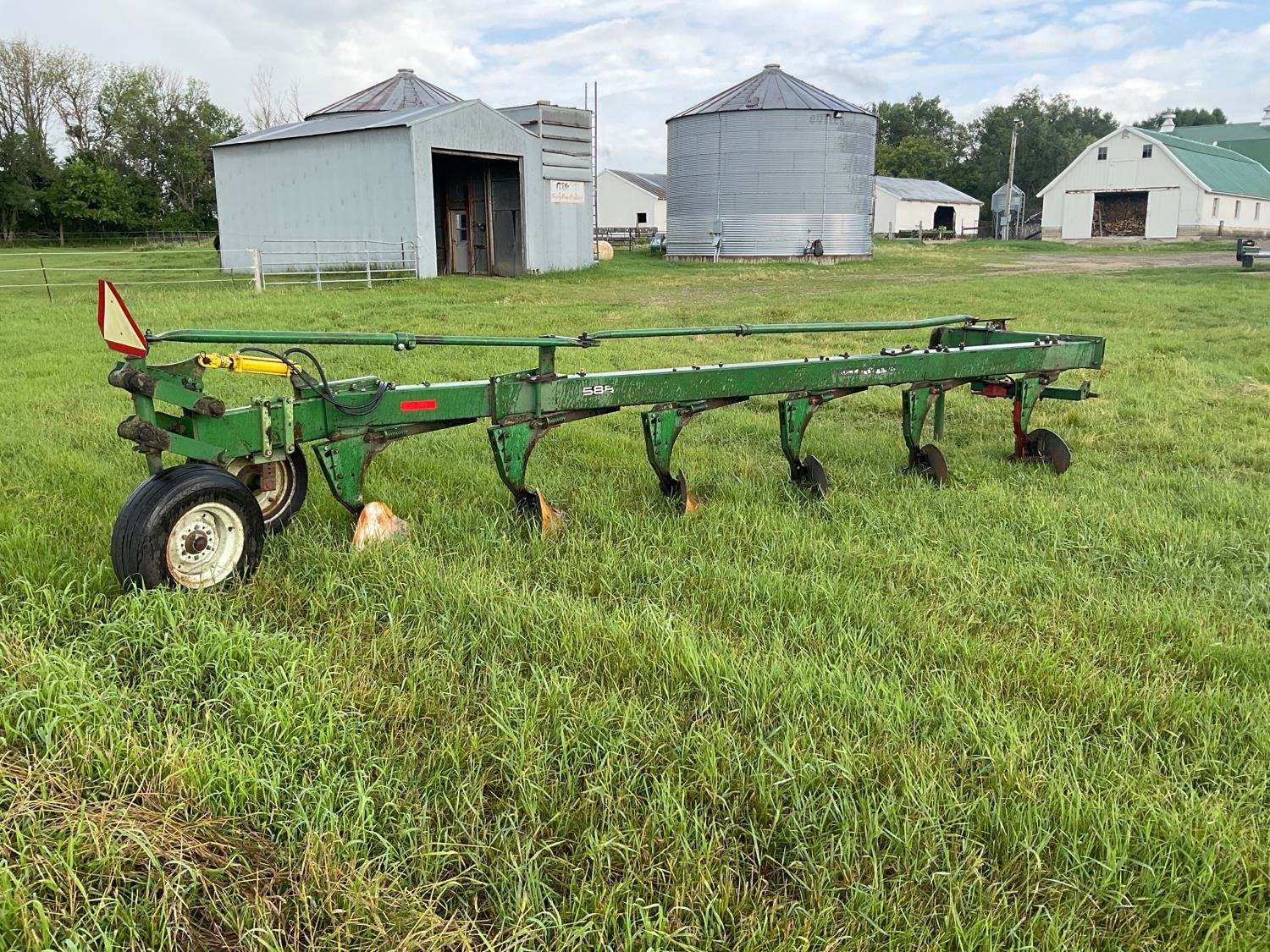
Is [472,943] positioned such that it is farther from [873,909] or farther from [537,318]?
[537,318]

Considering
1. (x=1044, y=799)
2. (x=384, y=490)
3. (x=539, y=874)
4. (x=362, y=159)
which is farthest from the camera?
(x=362, y=159)

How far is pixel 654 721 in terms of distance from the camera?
2.88m

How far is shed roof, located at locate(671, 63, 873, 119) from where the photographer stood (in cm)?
3325

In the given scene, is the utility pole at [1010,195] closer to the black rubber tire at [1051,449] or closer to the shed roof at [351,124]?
the shed roof at [351,124]

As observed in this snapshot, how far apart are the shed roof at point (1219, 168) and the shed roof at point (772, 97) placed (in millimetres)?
22435

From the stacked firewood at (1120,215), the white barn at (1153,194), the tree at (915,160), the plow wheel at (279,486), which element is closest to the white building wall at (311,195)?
the plow wheel at (279,486)

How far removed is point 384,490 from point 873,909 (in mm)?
3749

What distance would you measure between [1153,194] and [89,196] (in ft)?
180

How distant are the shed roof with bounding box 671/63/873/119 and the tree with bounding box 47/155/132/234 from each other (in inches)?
1313

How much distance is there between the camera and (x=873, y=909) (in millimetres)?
2182

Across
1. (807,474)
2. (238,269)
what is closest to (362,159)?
(238,269)

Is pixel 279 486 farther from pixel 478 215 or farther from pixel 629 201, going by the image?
pixel 629 201

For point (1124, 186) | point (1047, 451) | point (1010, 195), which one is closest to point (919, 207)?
point (1010, 195)

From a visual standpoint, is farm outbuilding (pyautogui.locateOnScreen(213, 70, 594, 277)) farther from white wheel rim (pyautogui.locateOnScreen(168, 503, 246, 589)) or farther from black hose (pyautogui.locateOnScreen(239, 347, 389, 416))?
white wheel rim (pyautogui.locateOnScreen(168, 503, 246, 589))
